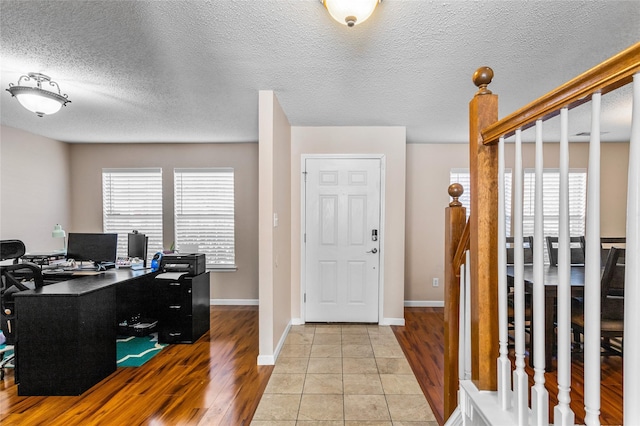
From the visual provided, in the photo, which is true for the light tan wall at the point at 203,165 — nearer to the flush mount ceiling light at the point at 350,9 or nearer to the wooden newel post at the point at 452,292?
the flush mount ceiling light at the point at 350,9

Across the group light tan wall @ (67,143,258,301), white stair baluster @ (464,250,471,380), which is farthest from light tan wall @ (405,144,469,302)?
white stair baluster @ (464,250,471,380)

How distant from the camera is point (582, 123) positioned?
3.72 meters

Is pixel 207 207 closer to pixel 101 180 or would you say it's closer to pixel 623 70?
pixel 101 180

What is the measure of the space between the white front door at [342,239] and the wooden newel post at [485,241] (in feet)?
9.23

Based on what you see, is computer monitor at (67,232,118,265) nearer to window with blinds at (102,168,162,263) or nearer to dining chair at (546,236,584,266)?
window with blinds at (102,168,162,263)

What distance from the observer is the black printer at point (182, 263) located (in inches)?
142

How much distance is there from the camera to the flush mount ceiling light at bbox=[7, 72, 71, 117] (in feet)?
7.97

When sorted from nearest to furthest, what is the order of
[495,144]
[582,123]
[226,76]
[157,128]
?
[495,144] < [226,76] < [582,123] < [157,128]

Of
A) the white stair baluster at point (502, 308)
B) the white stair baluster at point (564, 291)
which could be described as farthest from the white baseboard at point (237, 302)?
the white stair baluster at point (564, 291)

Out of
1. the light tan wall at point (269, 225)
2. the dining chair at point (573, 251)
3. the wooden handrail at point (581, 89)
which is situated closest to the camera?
the wooden handrail at point (581, 89)

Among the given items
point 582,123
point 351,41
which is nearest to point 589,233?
point 351,41

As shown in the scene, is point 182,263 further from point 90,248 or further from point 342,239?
point 342,239

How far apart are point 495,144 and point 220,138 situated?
4139mm

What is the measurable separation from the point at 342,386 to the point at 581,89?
99.1 inches
